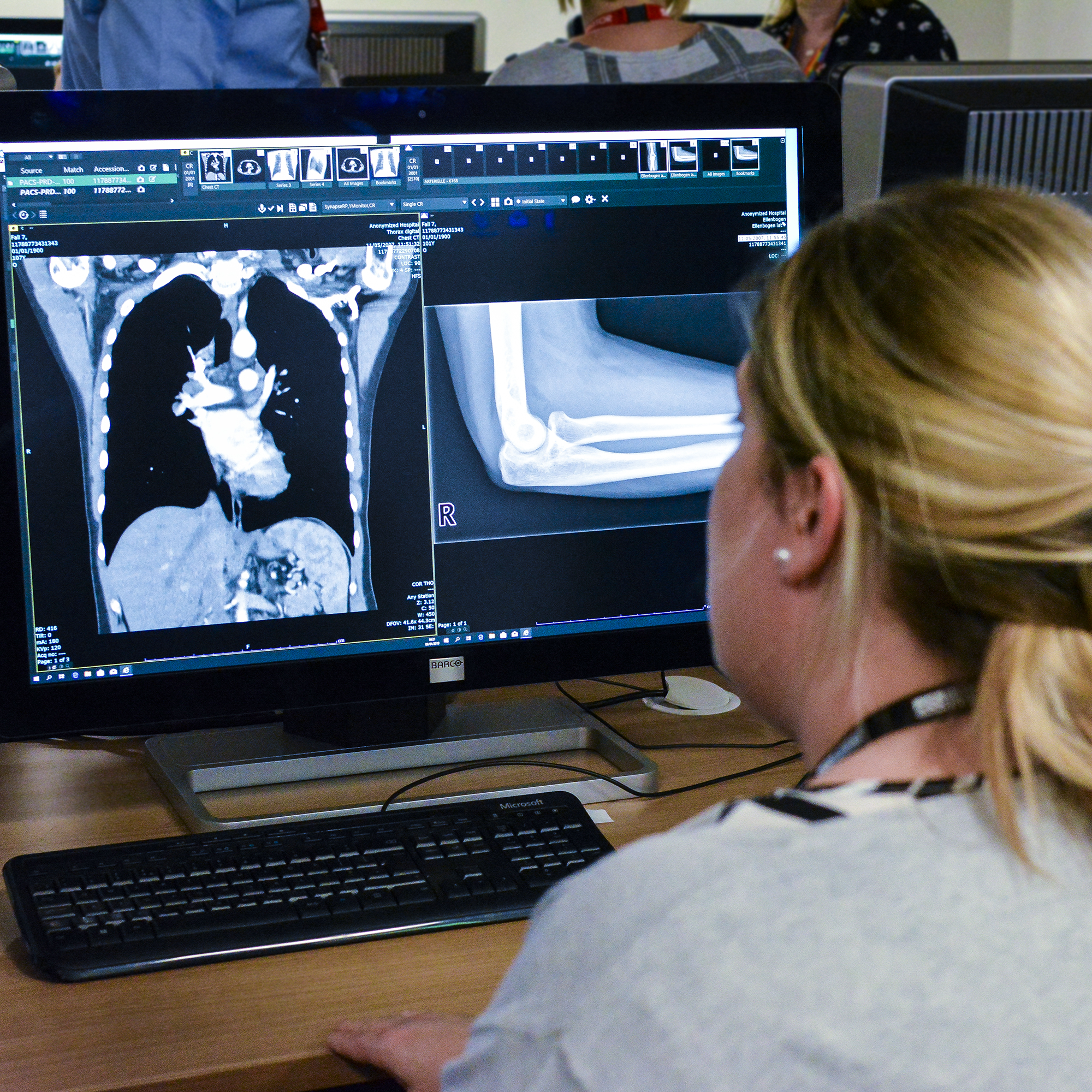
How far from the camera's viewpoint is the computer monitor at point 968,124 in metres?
1.13

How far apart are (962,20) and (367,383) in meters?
4.84

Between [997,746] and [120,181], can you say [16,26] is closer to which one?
[120,181]

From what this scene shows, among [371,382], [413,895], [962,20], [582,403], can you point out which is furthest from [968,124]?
[962,20]

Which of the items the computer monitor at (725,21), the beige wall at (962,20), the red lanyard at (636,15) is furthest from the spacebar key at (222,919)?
the beige wall at (962,20)

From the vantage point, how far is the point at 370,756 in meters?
1.11

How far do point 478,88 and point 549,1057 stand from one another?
2.39 ft

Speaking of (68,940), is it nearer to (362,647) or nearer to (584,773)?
(362,647)

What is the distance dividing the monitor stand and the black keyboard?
0.23ft

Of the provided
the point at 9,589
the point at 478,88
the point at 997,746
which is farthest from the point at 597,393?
the point at 997,746

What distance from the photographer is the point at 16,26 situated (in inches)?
129

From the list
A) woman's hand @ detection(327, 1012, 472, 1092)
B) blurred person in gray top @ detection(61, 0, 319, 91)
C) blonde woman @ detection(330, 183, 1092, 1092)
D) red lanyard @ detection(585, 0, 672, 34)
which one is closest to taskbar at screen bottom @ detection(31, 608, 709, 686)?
woman's hand @ detection(327, 1012, 472, 1092)

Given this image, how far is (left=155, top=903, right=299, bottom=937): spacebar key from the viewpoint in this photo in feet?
2.76

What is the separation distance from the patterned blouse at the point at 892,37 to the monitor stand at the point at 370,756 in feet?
6.88

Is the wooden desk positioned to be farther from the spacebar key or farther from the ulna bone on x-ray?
the ulna bone on x-ray
